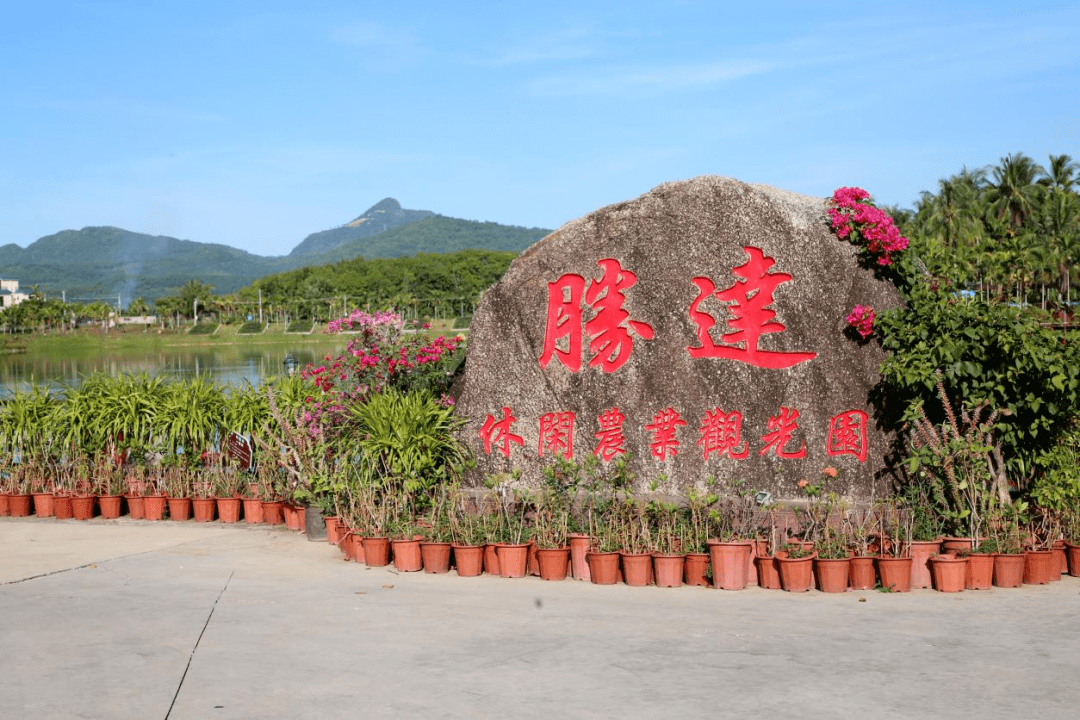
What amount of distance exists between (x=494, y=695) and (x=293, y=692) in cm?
75

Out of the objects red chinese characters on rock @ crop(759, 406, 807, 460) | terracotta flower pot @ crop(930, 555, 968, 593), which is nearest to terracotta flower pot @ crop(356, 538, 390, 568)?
red chinese characters on rock @ crop(759, 406, 807, 460)

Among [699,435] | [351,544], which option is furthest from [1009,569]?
[351,544]

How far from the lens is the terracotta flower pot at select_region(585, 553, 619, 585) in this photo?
19.0 ft

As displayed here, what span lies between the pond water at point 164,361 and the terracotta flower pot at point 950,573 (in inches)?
1084

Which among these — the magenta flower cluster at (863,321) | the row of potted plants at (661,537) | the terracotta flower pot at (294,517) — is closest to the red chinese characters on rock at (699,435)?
the row of potted plants at (661,537)

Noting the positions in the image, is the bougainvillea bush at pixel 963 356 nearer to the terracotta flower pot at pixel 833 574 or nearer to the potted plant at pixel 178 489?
the terracotta flower pot at pixel 833 574

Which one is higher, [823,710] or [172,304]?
[172,304]

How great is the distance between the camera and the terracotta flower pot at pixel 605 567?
5.79m

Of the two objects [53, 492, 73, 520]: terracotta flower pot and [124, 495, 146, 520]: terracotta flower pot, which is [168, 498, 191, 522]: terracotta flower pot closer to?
[124, 495, 146, 520]: terracotta flower pot

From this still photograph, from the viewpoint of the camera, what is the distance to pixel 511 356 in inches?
285

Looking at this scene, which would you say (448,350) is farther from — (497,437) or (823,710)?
(823,710)

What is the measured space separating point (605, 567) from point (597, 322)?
1.90 meters

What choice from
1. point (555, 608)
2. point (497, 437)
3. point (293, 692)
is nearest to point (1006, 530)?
point (555, 608)

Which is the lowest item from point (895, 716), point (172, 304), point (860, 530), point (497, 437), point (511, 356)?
point (895, 716)
